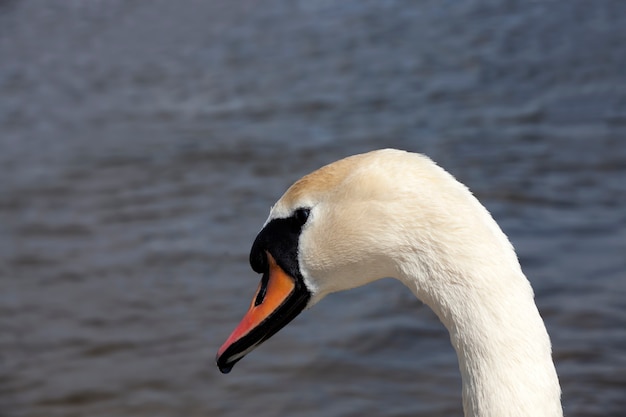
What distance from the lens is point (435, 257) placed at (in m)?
2.76

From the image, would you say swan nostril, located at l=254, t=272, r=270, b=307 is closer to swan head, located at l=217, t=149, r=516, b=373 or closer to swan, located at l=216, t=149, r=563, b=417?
swan head, located at l=217, t=149, r=516, b=373

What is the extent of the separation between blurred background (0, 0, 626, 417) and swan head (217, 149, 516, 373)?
1791 millimetres

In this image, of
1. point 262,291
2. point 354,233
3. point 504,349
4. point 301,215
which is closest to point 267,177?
point 262,291

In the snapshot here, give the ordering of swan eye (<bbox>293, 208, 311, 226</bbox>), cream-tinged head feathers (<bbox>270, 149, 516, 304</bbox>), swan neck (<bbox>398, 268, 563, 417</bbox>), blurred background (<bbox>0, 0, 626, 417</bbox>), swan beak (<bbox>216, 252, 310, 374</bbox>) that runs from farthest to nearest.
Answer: blurred background (<bbox>0, 0, 626, 417</bbox>), swan beak (<bbox>216, 252, 310, 374</bbox>), swan eye (<bbox>293, 208, 311, 226</bbox>), cream-tinged head feathers (<bbox>270, 149, 516, 304</bbox>), swan neck (<bbox>398, 268, 563, 417</bbox>)

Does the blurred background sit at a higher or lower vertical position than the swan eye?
higher

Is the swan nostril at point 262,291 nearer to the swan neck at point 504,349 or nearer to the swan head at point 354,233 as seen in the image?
the swan head at point 354,233

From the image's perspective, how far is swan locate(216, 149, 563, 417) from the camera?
2.63 meters

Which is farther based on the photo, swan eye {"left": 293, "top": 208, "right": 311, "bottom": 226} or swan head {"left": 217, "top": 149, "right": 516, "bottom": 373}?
→ swan eye {"left": 293, "top": 208, "right": 311, "bottom": 226}

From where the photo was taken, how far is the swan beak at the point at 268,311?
129 inches

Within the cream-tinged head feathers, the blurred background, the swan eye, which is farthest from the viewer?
the blurred background

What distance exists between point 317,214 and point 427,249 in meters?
0.49

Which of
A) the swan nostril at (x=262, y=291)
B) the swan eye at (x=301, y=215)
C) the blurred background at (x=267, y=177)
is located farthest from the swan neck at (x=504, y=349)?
the blurred background at (x=267, y=177)

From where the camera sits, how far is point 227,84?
9.96m

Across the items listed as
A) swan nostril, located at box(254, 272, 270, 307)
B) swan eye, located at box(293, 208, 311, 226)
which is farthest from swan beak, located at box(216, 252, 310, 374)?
swan eye, located at box(293, 208, 311, 226)
